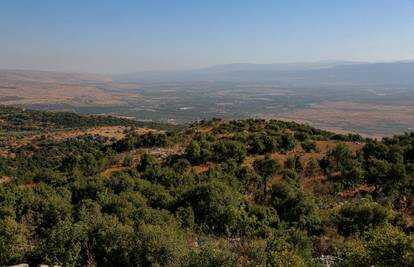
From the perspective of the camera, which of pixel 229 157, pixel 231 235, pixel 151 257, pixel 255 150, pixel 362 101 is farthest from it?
pixel 362 101

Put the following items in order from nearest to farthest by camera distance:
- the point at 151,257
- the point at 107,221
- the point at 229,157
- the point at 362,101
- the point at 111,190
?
Result: 1. the point at 151,257
2. the point at 107,221
3. the point at 111,190
4. the point at 229,157
5. the point at 362,101

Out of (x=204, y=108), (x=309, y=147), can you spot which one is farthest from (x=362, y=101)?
(x=309, y=147)

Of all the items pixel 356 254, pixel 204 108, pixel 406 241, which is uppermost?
pixel 406 241

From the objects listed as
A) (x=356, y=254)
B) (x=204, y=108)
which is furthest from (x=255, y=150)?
(x=204, y=108)

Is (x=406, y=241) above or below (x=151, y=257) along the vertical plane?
above

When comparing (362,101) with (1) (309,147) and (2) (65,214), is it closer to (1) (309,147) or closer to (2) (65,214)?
(1) (309,147)

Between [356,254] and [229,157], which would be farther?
[229,157]
